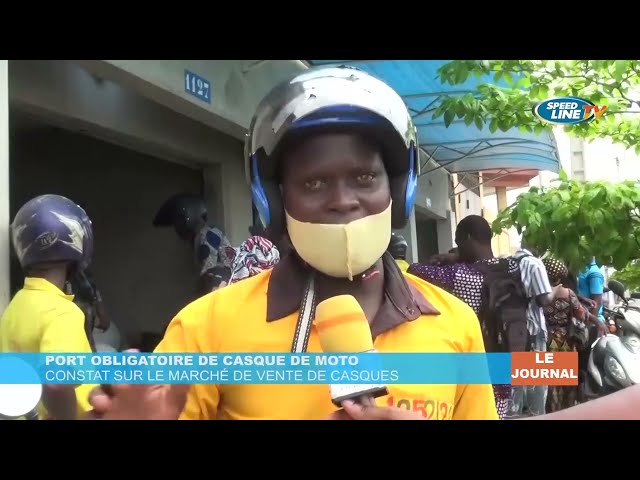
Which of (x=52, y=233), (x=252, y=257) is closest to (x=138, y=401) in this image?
(x=252, y=257)

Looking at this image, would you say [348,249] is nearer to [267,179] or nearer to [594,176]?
[267,179]

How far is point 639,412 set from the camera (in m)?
1.68

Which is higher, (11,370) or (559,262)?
(559,262)

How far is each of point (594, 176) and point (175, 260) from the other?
1.54m

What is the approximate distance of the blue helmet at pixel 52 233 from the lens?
2086 mm

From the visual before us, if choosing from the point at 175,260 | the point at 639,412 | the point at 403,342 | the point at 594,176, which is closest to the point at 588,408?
the point at 639,412

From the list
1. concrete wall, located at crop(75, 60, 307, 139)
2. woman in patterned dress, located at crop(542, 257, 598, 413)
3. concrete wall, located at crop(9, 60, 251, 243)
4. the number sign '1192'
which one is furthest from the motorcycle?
the number sign '1192'

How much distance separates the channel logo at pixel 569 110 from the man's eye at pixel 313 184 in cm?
114

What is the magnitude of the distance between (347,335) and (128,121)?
178 centimetres

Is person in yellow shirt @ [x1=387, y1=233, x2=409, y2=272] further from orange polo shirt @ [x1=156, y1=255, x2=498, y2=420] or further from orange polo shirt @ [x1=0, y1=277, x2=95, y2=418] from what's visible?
orange polo shirt @ [x1=0, y1=277, x2=95, y2=418]

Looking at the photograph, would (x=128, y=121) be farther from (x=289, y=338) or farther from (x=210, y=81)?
(x=289, y=338)

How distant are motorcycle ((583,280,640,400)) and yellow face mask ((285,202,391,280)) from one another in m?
1.01

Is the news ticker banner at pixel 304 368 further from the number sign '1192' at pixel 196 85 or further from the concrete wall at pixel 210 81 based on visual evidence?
the number sign '1192' at pixel 196 85

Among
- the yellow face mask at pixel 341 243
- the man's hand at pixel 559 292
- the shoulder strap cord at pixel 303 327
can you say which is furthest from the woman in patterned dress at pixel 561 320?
the shoulder strap cord at pixel 303 327
